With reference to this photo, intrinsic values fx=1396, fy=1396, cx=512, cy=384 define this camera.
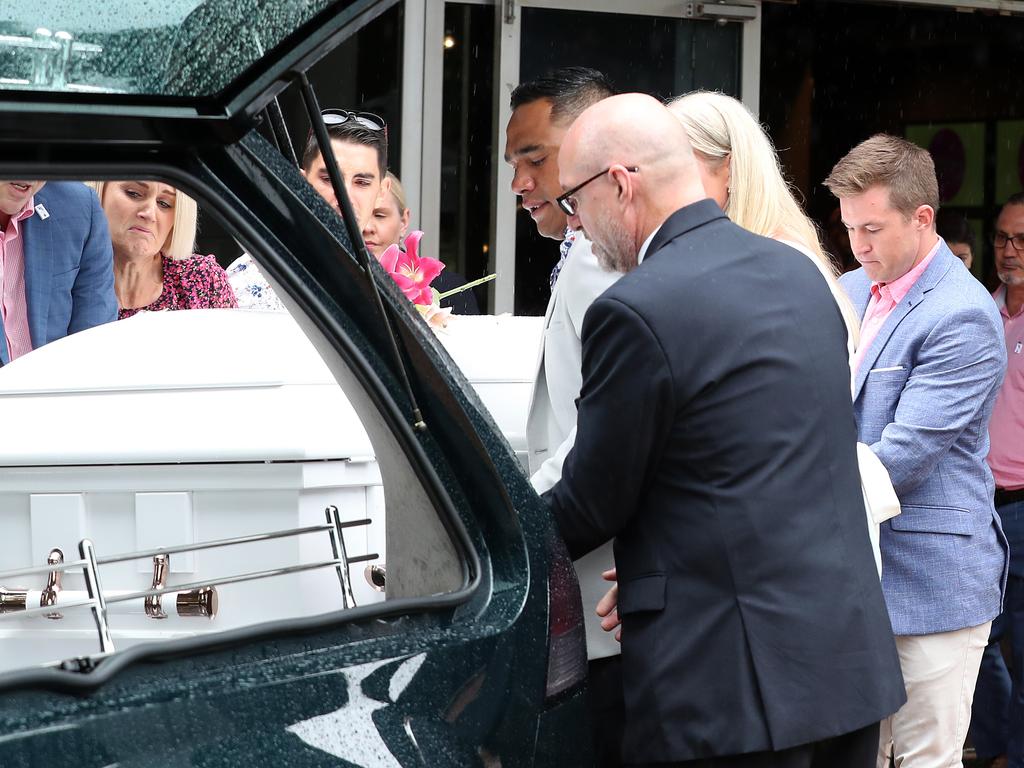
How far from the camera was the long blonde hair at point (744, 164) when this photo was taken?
119 inches

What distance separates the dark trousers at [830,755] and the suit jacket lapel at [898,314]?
67.7 inches

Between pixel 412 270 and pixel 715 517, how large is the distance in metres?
1.24

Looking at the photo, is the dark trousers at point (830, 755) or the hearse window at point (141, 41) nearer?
the hearse window at point (141, 41)

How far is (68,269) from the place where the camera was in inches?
121

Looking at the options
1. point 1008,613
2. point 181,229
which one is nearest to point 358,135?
point 181,229

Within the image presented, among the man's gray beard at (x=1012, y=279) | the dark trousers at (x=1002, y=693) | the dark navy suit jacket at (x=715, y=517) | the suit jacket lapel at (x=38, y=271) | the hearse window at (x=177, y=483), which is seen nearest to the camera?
the dark navy suit jacket at (x=715, y=517)

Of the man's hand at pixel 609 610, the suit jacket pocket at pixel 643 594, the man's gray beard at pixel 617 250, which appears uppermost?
the man's gray beard at pixel 617 250

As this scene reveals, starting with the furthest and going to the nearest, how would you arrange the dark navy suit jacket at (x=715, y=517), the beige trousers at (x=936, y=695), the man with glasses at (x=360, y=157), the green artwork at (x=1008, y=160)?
1. the green artwork at (x=1008, y=160)
2. the man with glasses at (x=360, y=157)
3. the beige trousers at (x=936, y=695)
4. the dark navy suit jacket at (x=715, y=517)

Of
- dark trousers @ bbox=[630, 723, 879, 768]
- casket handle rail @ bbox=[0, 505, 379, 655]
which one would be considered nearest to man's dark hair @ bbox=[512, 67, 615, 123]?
casket handle rail @ bbox=[0, 505, 379, 655]

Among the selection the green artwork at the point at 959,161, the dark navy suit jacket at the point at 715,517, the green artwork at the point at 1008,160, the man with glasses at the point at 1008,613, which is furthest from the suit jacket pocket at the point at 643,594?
the green artwork at the point at 959,161

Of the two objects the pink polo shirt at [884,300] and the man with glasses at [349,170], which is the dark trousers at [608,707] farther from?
the man with glasses at [349,170]

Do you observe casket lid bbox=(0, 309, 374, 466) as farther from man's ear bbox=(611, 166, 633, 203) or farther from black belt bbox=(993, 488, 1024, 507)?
black belt bbox=(993, 488, 1024, 507)

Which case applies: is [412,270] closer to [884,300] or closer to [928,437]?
[928,437]

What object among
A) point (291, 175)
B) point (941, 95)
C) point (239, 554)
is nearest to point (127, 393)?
point (239, 554)
